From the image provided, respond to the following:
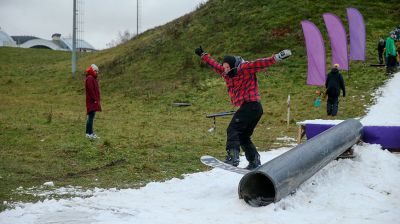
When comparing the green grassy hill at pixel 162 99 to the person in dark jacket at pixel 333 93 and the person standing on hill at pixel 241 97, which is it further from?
the person standing on hill at pixel 241 97

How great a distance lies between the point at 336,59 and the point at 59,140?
1269 cm

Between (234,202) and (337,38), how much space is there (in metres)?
14.9

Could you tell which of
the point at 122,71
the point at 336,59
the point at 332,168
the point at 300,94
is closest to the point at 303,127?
the point at 332,168

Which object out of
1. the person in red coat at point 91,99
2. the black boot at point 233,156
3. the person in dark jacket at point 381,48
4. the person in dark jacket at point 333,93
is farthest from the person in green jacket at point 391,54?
the black boot at point 233,156

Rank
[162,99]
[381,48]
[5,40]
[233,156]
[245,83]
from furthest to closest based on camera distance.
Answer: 1. [5,40]
2. [381,48]
3. [162,99]
4. [233,156]
5. [245,83]

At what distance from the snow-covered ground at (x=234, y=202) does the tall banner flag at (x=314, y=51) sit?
1073 cm

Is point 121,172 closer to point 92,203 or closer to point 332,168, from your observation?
point 92,203

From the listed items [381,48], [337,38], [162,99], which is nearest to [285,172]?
[337,38]

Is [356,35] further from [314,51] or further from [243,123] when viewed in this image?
[243,123]

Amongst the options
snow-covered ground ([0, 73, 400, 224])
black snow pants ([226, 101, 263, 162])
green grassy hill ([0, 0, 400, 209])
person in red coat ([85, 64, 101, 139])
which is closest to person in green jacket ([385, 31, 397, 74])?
green grassy hill ([0, 0, 400, 209])

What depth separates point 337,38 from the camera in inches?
784

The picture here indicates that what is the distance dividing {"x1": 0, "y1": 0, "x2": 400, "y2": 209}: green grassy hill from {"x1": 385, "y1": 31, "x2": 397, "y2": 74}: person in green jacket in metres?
0.68

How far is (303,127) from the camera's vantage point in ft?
35.9

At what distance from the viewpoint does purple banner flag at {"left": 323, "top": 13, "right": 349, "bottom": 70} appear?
1958cm
